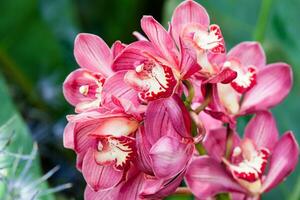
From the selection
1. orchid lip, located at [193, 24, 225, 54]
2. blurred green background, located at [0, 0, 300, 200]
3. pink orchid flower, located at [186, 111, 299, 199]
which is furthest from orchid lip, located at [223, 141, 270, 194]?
blurred green background, located at [0, 0, 300, 200]

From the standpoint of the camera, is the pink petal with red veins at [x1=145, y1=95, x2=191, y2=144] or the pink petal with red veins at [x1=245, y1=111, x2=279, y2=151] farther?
the pink petal with red veins at [x1=245, y1=111, x2=279, y2=151]

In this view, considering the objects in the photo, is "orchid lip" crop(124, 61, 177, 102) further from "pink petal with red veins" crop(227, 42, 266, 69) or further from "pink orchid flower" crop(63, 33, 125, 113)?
"pink petal with red veins" crop(227, 42, 266, 69)

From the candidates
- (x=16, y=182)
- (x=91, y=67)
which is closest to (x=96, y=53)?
(x=91, y=67)

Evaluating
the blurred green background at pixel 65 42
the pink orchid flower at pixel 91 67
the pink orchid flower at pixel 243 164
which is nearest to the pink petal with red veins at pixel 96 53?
the pink orchid flower at pixel 91 67

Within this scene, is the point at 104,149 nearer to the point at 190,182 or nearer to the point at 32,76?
the point at 190,182

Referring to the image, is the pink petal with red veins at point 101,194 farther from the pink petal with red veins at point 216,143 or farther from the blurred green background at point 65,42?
the blurred green background at point 65,42
